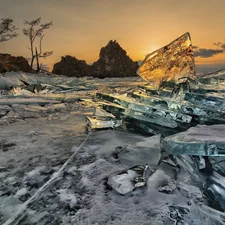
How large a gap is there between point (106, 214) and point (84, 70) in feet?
118

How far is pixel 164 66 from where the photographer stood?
3.24m

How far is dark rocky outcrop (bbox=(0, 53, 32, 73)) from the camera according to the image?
18864mm

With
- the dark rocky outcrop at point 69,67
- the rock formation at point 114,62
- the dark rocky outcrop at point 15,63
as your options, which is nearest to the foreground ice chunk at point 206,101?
the dark rocky outcrop at point 15,63

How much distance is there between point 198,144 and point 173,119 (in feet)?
3.21

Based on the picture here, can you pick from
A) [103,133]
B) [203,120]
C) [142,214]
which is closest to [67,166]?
[142,214]

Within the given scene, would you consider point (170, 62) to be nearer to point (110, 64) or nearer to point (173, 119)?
point (173, 119)

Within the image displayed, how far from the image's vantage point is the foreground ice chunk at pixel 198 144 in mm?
1391

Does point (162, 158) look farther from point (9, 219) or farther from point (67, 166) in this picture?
point (9, 219)

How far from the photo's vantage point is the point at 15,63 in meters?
21.0

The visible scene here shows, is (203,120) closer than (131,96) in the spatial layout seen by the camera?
Yes

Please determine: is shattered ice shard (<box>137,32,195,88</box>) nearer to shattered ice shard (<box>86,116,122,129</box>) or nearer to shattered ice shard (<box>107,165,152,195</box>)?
shattered ice shard (<box>86,116,122,129</box>)

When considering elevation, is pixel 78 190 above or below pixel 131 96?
below

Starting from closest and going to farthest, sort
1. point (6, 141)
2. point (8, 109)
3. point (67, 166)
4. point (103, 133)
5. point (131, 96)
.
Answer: point (67, 166), point (6, 141), point (103, 133), point (131, 96), point (8, 109)

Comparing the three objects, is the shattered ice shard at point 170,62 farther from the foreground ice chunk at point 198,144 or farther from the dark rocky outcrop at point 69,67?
the dark rocky outcrop at point 69,67
